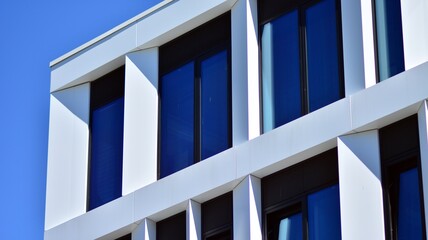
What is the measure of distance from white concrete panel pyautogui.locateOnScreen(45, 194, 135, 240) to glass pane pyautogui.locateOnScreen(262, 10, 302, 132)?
3.76 m

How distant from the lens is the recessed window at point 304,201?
27156 millimetres

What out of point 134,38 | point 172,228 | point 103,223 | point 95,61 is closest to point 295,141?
point 172,228

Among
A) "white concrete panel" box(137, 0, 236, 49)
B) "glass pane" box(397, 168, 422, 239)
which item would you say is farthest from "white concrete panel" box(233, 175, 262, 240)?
"white concrete panel" box(137, 0, 236, 49)

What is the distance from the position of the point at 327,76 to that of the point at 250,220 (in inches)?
122

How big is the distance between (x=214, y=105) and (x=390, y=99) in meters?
5.45

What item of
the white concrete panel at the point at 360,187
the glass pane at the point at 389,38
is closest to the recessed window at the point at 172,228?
the white concrete panel at the point at 360,187

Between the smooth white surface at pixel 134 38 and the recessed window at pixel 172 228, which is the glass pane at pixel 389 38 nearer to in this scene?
the smooth white surface at pixel 134 38

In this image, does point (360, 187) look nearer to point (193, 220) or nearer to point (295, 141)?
point (295, 141)

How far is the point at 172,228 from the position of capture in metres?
30.4

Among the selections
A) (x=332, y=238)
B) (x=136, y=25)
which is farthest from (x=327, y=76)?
(x=136, y=25)

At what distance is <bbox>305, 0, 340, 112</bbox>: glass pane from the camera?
2823cm

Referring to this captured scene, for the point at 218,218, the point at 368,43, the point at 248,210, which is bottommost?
the point at 248,210

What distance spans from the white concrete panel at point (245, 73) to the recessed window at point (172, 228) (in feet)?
7.16

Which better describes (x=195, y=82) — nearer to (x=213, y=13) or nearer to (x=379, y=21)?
(x=213, y=13)
